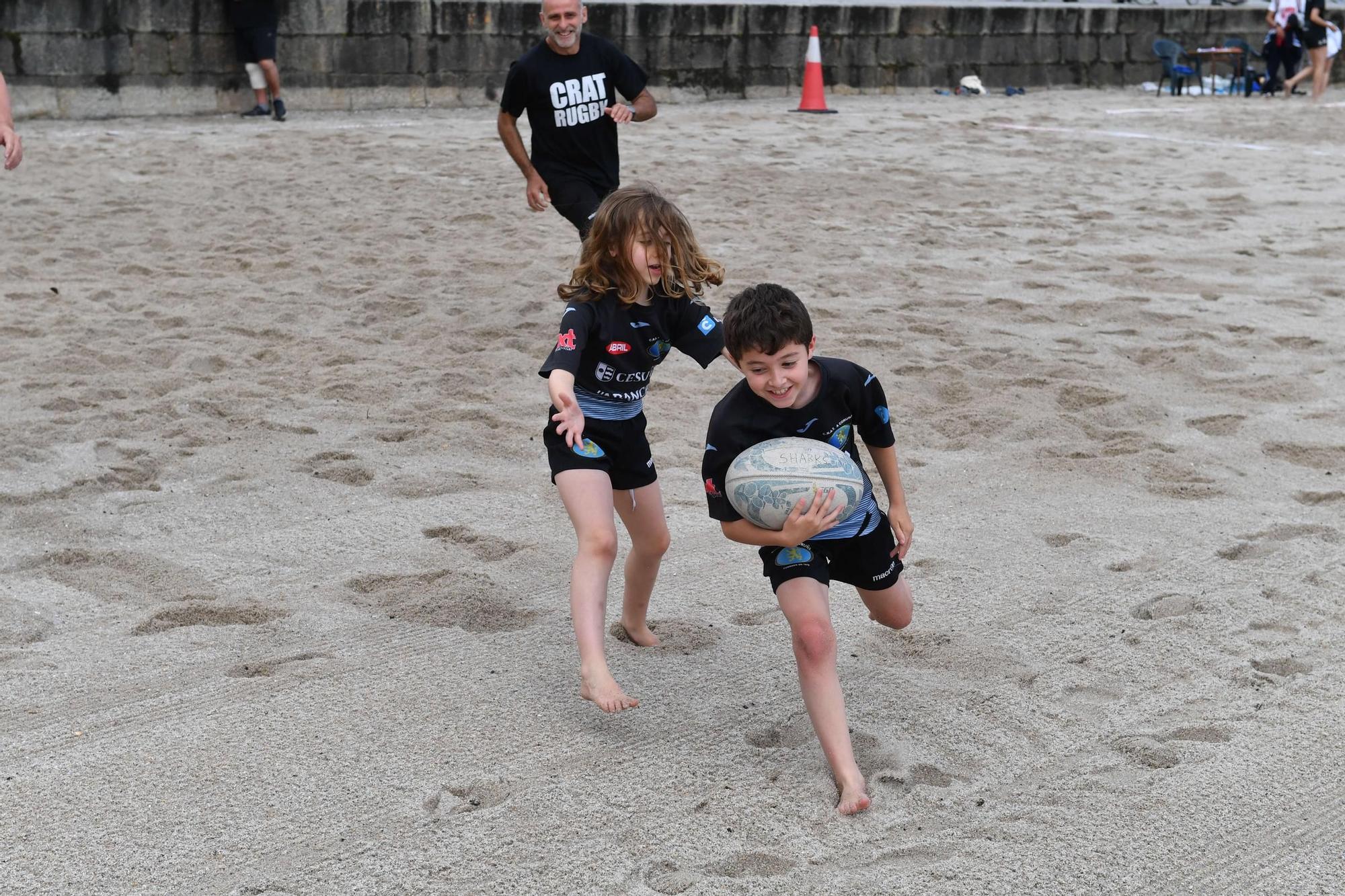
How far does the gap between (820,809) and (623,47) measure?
16.5 m

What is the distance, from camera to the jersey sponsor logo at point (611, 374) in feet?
12.7

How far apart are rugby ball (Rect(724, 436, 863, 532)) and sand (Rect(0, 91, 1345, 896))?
0.62 m

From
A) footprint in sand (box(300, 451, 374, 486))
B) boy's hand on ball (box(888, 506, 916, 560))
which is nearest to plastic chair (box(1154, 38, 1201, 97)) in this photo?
footprint in sand (box(300, 451, 374, 486))

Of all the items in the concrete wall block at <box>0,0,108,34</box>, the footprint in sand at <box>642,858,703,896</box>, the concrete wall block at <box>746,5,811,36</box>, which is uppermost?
the concrete wall block at <box>746,5,811,36</box>

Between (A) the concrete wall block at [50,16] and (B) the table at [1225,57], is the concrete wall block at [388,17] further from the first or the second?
(B) the table at [1225,57]

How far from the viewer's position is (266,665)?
12.9ft

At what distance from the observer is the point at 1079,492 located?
5402 millimetres

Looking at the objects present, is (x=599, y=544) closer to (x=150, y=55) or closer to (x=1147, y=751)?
(x=1147, y=751)

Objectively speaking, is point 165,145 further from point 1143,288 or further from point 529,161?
point 1143,288

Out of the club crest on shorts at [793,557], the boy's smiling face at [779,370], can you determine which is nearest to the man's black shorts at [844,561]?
the club crest on shorts at [793,557]

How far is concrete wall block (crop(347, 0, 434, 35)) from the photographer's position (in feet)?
54.5

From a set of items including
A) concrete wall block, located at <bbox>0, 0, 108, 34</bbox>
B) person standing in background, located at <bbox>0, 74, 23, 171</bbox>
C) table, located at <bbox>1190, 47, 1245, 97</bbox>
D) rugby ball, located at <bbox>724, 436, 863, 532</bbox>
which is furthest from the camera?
table, located at <bbox>1190, 47, 1245, 97</bbox>

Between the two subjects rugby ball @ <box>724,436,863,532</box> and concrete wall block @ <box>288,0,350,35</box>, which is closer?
rugby ball @ <box>724,436,863,532</box>

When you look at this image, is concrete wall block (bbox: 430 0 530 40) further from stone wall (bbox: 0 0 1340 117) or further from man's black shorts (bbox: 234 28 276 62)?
man's black shorts (bbox: 234 28 276 62)
